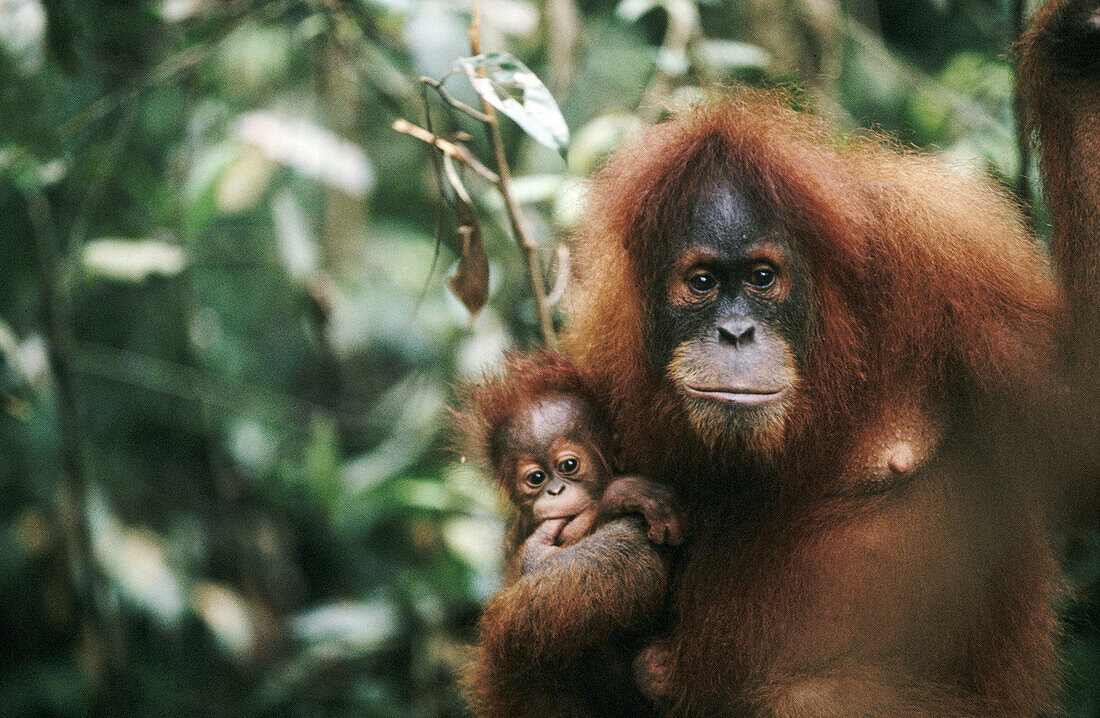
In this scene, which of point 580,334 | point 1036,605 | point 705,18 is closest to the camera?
point 1036,605

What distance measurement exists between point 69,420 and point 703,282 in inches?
106

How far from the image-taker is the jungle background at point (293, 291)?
319 centimetres

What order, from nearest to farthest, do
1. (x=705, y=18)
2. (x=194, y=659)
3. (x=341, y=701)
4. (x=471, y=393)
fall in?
(x=471, y=393) < (x=341, y=701) < (x=705, y=18) < (x=194, y=659)

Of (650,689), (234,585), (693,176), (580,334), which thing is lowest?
(234,585)

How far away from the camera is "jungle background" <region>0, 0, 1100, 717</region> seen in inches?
125

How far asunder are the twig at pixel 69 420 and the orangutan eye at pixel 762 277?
8.96ft

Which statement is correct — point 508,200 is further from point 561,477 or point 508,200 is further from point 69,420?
point 69,420

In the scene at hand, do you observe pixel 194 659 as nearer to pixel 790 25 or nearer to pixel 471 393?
pixel 471 393

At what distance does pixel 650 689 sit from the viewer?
198 cm

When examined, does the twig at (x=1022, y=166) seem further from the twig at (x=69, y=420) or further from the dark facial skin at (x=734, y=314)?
the twig at (x=69, y=420)

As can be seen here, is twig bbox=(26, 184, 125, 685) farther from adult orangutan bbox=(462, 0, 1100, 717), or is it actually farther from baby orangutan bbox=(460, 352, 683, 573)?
adult orangutan bbox=(462, 0, 1100, 717)

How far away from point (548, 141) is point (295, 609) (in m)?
3.82

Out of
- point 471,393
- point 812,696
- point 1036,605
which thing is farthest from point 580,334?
point 1036,605

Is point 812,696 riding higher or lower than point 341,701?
higher
